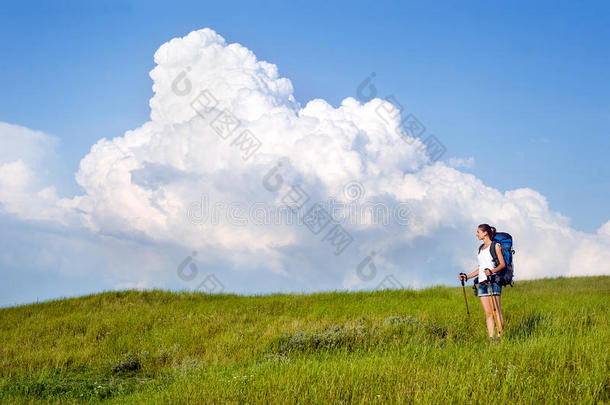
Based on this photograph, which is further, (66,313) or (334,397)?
(66,313)

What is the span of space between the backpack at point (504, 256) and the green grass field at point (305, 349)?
4.24 feet

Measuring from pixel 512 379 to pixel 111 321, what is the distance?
13.8 meters

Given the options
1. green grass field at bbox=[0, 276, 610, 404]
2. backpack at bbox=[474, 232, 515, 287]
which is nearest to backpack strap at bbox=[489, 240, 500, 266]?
backpack at bbox=[474, 232, 515, 287]

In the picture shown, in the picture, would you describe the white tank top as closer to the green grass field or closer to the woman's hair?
the woman's hair

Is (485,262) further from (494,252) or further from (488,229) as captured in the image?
(488,229)

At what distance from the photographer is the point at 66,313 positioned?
749 inches

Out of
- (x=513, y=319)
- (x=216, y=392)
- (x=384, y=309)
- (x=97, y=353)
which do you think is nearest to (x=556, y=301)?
(x=513, y=319)

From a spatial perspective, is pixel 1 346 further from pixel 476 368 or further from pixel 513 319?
pixel 513 319

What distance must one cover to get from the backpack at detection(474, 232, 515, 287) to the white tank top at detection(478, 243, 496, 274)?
9 centimetres

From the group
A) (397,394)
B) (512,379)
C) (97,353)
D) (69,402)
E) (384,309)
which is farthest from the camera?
(384,309)

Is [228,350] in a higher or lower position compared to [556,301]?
lower

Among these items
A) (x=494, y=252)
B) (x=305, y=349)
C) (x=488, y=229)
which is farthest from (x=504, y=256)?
(x=305, y=349)

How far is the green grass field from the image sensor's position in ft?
22.6

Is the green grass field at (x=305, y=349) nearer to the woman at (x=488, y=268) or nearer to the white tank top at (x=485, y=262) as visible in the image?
the woman at (x=488, y=268)
